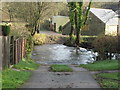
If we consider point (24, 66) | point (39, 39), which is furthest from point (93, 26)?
point (24, 66)

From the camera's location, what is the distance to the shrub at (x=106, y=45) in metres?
22.8

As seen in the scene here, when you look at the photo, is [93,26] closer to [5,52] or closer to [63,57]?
[63,57]

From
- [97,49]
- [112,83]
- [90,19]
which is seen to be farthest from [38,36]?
[112,83]

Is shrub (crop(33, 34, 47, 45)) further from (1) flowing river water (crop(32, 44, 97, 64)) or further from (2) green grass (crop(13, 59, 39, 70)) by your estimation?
(2) green grass (crop(13, 59, 39, 70))

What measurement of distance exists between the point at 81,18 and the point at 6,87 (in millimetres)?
32832

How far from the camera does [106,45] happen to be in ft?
75.8

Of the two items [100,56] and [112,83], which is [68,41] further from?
[112,83]

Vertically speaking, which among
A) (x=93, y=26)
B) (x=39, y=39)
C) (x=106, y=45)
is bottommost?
(x=39, y=39)

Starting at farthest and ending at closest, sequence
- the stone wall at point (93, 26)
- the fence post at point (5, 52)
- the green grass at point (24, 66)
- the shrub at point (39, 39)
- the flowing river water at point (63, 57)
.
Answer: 1. the stone wall at point (93, 26)
2. the shrub at point (39, 39)
3. the flowing river water at point (63, 57)
4. the green grass at point (24, 66)
5. the fence post at point (5, 52)

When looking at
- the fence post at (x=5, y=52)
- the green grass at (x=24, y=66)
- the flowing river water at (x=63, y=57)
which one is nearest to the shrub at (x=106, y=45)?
the flowing river water at (x=63, y=57)

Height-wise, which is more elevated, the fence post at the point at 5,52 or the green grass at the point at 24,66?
the fence post at the point at 5,52

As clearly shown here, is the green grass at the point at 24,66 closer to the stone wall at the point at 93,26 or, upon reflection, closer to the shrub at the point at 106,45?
the shrub at the point at 106,45

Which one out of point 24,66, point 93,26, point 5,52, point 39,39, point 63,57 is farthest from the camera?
point 93,26

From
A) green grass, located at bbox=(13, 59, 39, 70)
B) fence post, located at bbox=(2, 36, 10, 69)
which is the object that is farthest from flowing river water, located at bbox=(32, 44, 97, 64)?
fence post, located at bbox=(2, 36, 10, 69)
